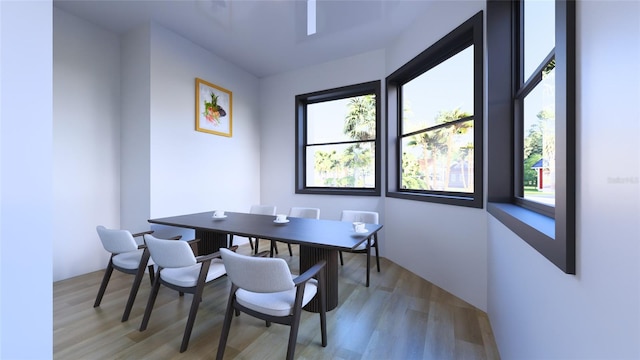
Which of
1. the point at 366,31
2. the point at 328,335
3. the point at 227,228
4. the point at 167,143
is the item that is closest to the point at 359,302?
the point at 328,335

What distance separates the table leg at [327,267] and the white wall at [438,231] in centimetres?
124

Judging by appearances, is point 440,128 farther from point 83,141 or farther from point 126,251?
point 83,141

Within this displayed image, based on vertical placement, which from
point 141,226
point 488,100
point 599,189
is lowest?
point 141,226

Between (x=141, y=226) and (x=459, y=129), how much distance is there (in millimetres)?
3862

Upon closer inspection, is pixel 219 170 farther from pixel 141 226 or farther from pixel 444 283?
pixel 444 283

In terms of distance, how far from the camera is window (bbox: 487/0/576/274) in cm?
76

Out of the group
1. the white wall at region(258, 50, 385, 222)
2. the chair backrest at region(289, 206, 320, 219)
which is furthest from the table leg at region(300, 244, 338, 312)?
the white wall at region(258, 50, 385, 222)

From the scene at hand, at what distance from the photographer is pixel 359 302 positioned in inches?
94.1

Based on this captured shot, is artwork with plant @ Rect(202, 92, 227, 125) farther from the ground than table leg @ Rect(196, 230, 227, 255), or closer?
farther from the ground

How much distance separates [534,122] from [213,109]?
12.4ft

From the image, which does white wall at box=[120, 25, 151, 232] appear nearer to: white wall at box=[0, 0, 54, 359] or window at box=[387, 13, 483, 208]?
white wall at box=[0, 0, 54, 359]

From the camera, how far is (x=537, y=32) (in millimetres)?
1473

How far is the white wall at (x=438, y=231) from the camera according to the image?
2281 millimetres

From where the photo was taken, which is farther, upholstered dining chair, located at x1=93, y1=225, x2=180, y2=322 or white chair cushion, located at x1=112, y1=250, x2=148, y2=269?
white chair cushion, located at x1=112, y1=250, x2=148, y2=269
